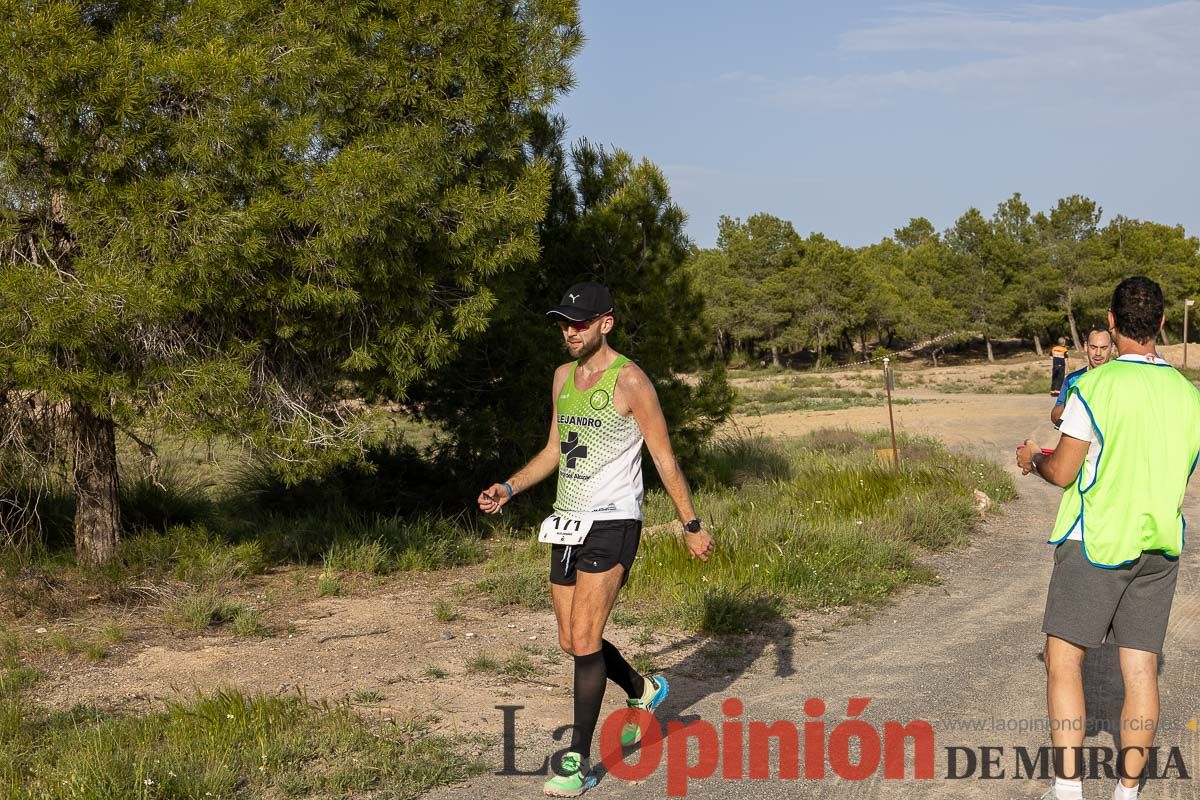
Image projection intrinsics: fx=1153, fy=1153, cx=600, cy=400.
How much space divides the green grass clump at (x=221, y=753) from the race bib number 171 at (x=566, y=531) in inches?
42.7

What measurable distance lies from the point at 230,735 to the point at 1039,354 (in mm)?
64045

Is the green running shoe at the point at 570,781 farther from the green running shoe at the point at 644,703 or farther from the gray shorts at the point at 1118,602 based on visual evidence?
the gray shorts at the point at 1118,602

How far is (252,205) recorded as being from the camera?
23.2 ft

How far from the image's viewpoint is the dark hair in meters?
3.99

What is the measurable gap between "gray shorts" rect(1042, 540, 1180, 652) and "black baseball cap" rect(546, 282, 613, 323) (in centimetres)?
195

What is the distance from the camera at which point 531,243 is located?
27.7ft

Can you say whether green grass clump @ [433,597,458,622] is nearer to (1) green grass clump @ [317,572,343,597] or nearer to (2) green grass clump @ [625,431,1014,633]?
(1) green grass clump @ [317,572,343,597]

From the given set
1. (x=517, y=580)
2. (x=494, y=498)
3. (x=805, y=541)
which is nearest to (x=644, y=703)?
(x=494, y=498)

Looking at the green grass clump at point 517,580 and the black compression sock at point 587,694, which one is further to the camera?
the green grass clump at point 517,580

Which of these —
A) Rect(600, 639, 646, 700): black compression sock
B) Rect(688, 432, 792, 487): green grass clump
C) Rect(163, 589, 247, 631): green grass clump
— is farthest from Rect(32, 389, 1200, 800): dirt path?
Rect(688, 432, 792, 487): green grass clump

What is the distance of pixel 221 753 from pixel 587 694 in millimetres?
1482

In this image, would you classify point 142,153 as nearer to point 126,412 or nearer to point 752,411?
point 126,412

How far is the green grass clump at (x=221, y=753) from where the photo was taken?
4293 mm

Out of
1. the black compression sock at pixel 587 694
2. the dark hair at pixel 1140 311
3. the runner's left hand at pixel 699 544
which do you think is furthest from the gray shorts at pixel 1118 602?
the black compression sock at pixel 587 694
